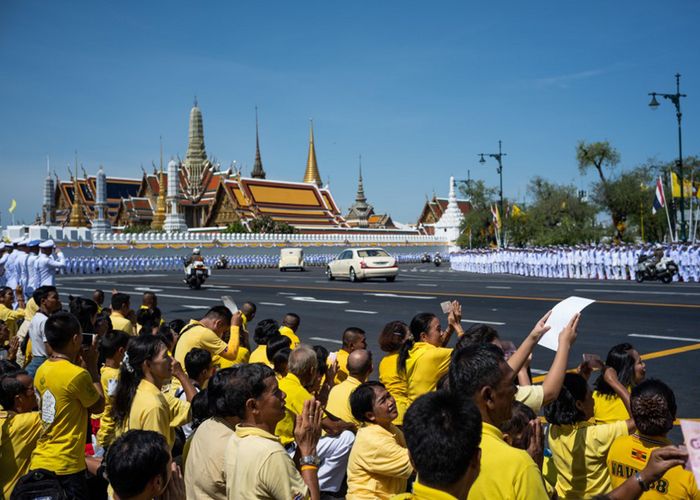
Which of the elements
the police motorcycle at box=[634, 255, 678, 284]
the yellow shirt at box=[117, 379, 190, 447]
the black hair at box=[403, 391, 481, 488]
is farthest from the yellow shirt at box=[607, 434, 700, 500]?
the police motorcycle at box=[634, 255, 678, 284]

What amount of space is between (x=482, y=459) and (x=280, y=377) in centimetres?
304

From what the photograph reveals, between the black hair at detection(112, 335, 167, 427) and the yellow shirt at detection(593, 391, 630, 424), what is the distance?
121 inches

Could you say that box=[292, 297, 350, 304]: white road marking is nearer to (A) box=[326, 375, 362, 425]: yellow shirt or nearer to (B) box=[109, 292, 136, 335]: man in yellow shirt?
(B) box=[109, 292, 136, 335]: man in yellow shirt

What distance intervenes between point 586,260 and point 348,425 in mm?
31397

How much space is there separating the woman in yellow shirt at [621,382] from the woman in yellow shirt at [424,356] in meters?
1.11

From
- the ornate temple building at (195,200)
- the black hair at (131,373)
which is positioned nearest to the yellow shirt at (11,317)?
the black hair at (131,373)

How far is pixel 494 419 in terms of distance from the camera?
3047 millimetres

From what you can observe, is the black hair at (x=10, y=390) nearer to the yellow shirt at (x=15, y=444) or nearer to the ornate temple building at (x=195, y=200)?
the yellow shirt at (x=15, y=444)

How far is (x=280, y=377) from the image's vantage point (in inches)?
215

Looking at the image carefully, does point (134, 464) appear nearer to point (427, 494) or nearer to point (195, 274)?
point (427, 494)

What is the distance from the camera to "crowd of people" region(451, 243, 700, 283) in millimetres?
28938

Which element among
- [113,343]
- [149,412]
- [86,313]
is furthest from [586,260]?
[149,412]

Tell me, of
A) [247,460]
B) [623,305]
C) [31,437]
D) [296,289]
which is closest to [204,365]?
[31,437]

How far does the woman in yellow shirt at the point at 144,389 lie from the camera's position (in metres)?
4.32
